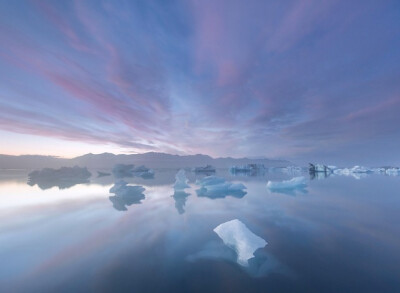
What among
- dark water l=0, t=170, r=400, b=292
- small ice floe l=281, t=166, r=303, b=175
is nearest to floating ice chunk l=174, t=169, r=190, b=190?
dark water l=0, t=170, r=400, b=292

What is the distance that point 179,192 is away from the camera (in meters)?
16.0

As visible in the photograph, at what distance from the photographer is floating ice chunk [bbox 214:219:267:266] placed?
428 cm

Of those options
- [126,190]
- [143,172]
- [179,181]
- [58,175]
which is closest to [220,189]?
[179,181]

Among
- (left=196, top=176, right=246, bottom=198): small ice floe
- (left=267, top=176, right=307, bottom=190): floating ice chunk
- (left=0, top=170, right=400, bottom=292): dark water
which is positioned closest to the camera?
(left=0, top=170, right=400, bottom=292): dark water

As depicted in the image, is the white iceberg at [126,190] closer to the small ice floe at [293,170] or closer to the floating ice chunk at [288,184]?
the floating ice chunk at [288,184]

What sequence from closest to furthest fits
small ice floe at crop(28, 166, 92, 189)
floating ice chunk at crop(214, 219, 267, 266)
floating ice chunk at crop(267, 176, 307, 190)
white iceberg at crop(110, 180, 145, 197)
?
floating ice chunk at crop(214, 219, 267, 266) → white iceberg at crop(110, 180, 145, 197) → floating ice chunk at crop(267, 176, 307, 190) → small ice floe at crop(28, 166, 92, 189)

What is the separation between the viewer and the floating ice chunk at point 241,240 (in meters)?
4.28

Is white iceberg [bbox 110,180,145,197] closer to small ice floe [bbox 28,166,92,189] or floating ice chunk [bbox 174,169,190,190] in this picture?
floating ice chunk [bbox 174,169,190,190]

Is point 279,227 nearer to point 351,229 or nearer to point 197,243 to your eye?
point 351,229

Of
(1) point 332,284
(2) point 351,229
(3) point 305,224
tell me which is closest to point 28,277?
(1) point 332,284

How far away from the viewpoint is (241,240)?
15.0 ft

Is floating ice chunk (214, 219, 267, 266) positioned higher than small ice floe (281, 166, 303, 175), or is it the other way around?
small ice floe (281, 166, 303, 175)

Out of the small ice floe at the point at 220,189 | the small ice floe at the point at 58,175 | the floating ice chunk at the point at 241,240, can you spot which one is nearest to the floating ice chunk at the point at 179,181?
the small ice floe at the point at 220,189

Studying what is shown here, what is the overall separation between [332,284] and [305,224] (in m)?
4.10
